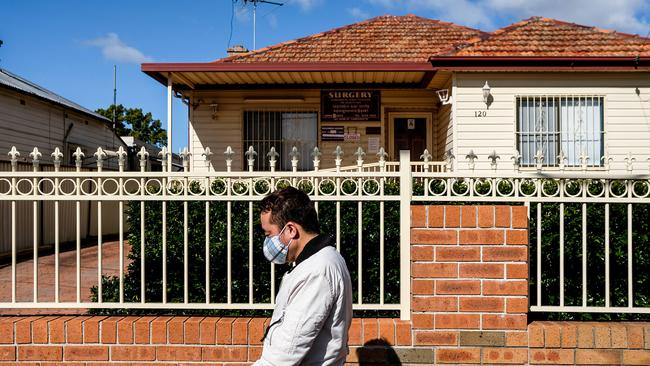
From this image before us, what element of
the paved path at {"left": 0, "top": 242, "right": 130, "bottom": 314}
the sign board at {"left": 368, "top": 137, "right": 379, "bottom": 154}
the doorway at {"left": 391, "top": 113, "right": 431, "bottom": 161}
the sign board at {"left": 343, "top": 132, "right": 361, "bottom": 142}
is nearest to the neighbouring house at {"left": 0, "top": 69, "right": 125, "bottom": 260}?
the paved path at {"left": 0, "top": 242, "right": 130, "bottom": 314}

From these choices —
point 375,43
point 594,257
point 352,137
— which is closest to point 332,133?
point 352,137

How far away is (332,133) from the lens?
41.4ft

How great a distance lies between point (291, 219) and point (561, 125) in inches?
381

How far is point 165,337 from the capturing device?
4055 mm

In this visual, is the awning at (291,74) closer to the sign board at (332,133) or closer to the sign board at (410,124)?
the sign board at (410,124)

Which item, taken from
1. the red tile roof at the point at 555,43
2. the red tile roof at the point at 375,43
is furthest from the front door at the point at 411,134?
the red tile roof at the point at 555,43

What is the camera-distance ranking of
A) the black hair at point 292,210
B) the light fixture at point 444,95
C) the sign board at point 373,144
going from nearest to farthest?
the black hair at point 292,210 → the light fixture at point 444,95 → the sign board at point 373,144

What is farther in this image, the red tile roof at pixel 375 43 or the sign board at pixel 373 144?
the red tile roof at pixel 375 43

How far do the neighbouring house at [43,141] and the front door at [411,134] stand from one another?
739 cm

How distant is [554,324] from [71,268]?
360 inches

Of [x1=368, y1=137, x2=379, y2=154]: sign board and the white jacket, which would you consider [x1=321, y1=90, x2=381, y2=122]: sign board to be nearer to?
[x1=368, y1=137, x2=379, y2=154]: sign board

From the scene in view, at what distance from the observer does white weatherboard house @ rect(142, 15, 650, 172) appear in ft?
35.2

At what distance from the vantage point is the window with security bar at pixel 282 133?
12.7 meters

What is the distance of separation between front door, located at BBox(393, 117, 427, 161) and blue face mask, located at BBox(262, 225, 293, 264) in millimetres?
10287
